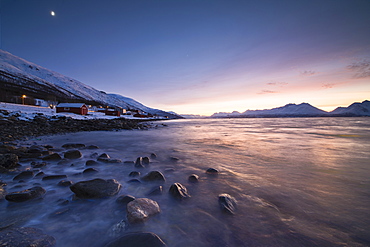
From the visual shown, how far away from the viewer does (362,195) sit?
9.55 ft

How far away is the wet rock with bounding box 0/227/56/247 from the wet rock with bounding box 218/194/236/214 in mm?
2411

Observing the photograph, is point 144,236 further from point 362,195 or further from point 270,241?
→ point 362,195

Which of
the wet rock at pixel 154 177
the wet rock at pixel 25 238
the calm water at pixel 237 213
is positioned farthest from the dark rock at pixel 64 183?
the wet rock at pixel 154 177

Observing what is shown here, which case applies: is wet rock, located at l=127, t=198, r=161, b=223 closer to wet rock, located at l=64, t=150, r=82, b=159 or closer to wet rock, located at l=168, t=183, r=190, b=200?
wet rock, located at l=168, t=183, r=190, b=200

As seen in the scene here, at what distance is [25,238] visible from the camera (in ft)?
5.48

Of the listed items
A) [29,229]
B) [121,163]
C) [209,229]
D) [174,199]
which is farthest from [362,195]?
[121,163]

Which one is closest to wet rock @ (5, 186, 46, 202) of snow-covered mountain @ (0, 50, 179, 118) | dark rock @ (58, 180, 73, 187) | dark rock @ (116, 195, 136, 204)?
dark rock @ (58, 180, 73, 187)

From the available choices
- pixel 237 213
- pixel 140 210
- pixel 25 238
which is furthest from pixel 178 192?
pixel 25 238

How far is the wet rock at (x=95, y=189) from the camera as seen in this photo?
9.14 ft

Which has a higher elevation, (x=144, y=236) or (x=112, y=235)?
(x=144, y=236)

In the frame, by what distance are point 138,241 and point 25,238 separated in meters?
1.32

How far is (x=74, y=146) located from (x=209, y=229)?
814 centimetres

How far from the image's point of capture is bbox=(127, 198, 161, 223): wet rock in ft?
7.01

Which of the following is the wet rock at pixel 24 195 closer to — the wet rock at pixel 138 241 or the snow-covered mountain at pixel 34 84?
the wet rock at pixel 138 241
